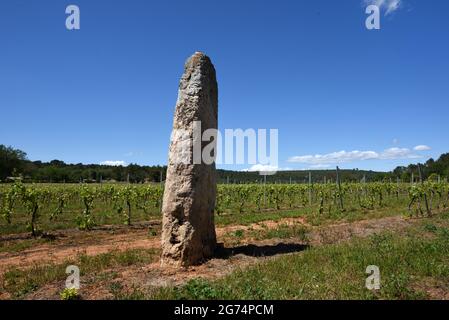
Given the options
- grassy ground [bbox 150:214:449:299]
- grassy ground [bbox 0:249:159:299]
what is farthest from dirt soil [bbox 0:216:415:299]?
grassy ground [bbox 150:214:449:299]

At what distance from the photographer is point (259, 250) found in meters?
10.8

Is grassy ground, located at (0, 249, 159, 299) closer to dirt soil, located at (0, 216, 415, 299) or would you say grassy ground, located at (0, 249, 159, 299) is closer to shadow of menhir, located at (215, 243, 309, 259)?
dirt soil, located at (0, 216, 415, 299)

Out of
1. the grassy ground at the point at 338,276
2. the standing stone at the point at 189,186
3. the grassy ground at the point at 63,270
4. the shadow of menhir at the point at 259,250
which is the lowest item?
the grassy ground at the point at 63,270

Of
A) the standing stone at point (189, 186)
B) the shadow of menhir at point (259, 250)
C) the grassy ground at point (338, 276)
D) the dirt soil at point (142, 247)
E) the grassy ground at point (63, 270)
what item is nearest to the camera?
the grassy ground at point (338, 276)

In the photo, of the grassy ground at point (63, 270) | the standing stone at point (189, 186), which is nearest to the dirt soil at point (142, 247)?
the grassy ground at point (63, 270)

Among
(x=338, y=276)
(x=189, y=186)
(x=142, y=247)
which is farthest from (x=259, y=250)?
(x=142, y=247)

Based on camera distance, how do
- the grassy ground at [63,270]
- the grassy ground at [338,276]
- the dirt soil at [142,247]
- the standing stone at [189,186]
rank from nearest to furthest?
the grassy ground at [338,276] < the dirt soil at [142,247] < the grassy ground at [63,270] < the standing stone at [189,186]

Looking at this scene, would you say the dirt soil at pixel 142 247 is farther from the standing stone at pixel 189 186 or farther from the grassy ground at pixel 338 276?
the grassy ground at pixel 338 276

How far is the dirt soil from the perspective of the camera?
780 centimetres

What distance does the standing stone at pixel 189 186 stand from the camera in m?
9.16

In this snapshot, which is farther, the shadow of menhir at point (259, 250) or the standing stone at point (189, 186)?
the shadow of menhir at point (259, 250)
